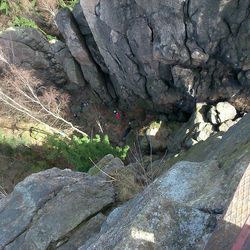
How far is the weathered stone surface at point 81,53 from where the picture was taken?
17.0 metres

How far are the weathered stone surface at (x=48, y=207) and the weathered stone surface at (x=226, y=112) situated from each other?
23.7 feet

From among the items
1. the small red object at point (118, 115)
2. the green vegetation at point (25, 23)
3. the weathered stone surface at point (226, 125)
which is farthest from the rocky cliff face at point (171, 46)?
the green vegetation at point (25, 23)

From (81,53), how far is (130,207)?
12.7m

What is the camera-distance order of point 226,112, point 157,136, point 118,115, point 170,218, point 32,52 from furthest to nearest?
point 32,52 → point 118,115 → point 157,136 → point 226,112 → point 170,218

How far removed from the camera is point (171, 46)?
1312 centimetres

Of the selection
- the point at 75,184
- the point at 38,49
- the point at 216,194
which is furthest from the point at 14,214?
the point at 38,49

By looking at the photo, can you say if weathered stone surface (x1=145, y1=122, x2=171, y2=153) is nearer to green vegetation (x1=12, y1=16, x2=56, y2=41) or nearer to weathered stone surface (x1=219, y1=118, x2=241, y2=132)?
weathered stone surface (x1=219, y1=118, x2=241, y2=132)

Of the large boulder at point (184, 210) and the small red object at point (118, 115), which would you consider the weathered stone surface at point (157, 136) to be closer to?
the small red object at point (118, 115)

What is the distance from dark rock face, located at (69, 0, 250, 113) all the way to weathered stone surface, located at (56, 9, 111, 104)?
1.84 ft

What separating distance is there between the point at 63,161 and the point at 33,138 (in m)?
2.66

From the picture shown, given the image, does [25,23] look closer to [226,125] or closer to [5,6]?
[5,6]

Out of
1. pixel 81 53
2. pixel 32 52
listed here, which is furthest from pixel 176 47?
pixel 32 52

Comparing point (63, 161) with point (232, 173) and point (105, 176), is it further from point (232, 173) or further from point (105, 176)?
point (232, 173)

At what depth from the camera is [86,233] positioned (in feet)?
26.2
